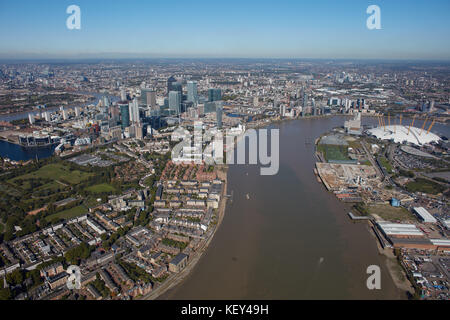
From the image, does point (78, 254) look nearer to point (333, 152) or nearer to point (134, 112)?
point (333, 152)

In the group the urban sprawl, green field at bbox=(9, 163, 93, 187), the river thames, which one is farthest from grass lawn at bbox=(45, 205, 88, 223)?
the river thames

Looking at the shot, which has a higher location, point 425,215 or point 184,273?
point 425,215

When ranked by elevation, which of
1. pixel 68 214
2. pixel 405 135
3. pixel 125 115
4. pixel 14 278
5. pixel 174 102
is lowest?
pixel 14 278

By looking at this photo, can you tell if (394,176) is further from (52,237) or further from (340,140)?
(52,237)

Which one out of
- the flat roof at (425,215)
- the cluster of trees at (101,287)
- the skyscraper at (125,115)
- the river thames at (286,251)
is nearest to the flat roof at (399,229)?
the river thames at (286,251)

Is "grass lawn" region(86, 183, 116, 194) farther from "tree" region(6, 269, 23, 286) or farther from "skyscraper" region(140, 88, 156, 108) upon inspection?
"skyscraper" region(140, 88, 156, 108)

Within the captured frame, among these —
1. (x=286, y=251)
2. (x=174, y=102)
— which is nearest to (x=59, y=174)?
(x=286, y=251)
